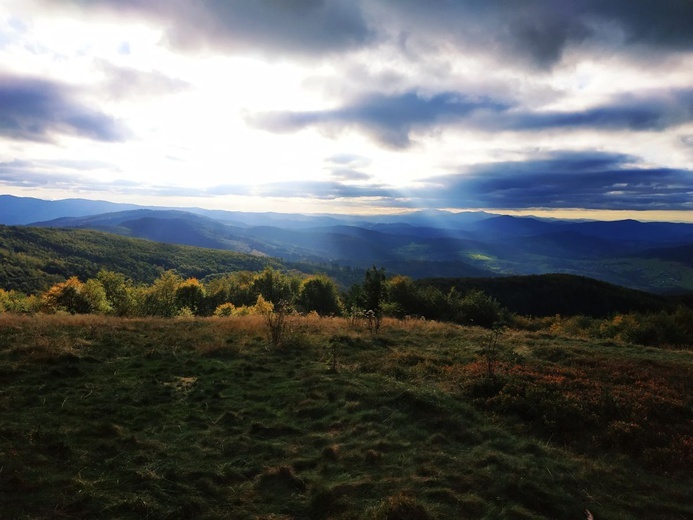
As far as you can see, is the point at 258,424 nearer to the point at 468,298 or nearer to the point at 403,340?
the point at 403,340

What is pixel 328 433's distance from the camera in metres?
9.23

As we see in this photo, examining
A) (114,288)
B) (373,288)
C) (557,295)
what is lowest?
(557,295)

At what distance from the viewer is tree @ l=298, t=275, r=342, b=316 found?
6253 centimetres

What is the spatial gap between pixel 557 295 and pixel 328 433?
420 feet

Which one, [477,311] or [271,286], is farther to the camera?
[271,286]

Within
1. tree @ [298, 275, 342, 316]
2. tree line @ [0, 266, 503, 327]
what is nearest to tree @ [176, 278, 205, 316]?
tree line @ [0, 266, 503, 327]

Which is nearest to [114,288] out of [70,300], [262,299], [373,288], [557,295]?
[70,300]

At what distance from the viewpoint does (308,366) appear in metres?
14.6

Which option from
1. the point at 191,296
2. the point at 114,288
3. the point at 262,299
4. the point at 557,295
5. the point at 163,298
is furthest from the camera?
the point at 557,295

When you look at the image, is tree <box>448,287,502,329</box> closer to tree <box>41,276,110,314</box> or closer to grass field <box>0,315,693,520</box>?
grass field <box>0,315,693,520</box>

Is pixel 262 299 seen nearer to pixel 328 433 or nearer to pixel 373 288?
pixel 373 288

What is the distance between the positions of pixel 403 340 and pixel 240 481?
14401 mm

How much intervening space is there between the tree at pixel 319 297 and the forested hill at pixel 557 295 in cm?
5175

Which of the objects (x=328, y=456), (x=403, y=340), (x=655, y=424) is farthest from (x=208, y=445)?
(x=403, y=340)
